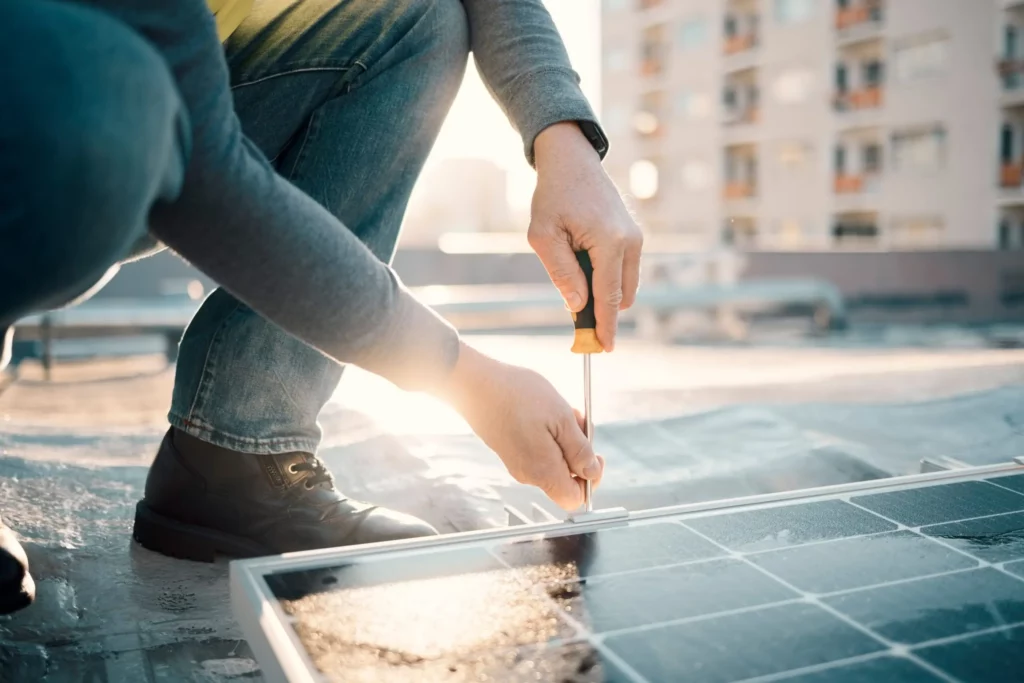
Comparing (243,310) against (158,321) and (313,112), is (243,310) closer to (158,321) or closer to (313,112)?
(313,112)

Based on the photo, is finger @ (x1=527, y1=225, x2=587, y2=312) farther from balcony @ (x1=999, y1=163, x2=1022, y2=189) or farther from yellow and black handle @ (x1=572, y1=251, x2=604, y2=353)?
balcony @ (x1=999, y1=163, x2=1022, y2=189)

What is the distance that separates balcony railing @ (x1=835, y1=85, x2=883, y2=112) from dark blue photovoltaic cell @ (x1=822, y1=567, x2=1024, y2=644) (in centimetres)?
1956

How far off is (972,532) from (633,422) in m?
1.08

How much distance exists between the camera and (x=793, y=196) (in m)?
20.2

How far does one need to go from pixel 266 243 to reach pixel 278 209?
29mm

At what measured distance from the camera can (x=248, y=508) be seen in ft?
3.61

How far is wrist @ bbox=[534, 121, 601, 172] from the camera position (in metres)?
1.06

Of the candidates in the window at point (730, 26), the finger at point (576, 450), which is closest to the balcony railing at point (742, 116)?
the window at point (730, 26)

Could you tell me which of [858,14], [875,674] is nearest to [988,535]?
[875,674]

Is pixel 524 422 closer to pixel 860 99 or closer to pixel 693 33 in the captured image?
pixel 860 99

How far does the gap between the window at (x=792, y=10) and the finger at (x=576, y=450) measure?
68.9 feet

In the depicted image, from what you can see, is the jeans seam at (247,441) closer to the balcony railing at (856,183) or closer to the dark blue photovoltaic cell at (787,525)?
the dark blue photovoltaic cell at (787,525)

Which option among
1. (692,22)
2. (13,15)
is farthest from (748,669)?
(692,22)

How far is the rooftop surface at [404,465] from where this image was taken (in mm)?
922
